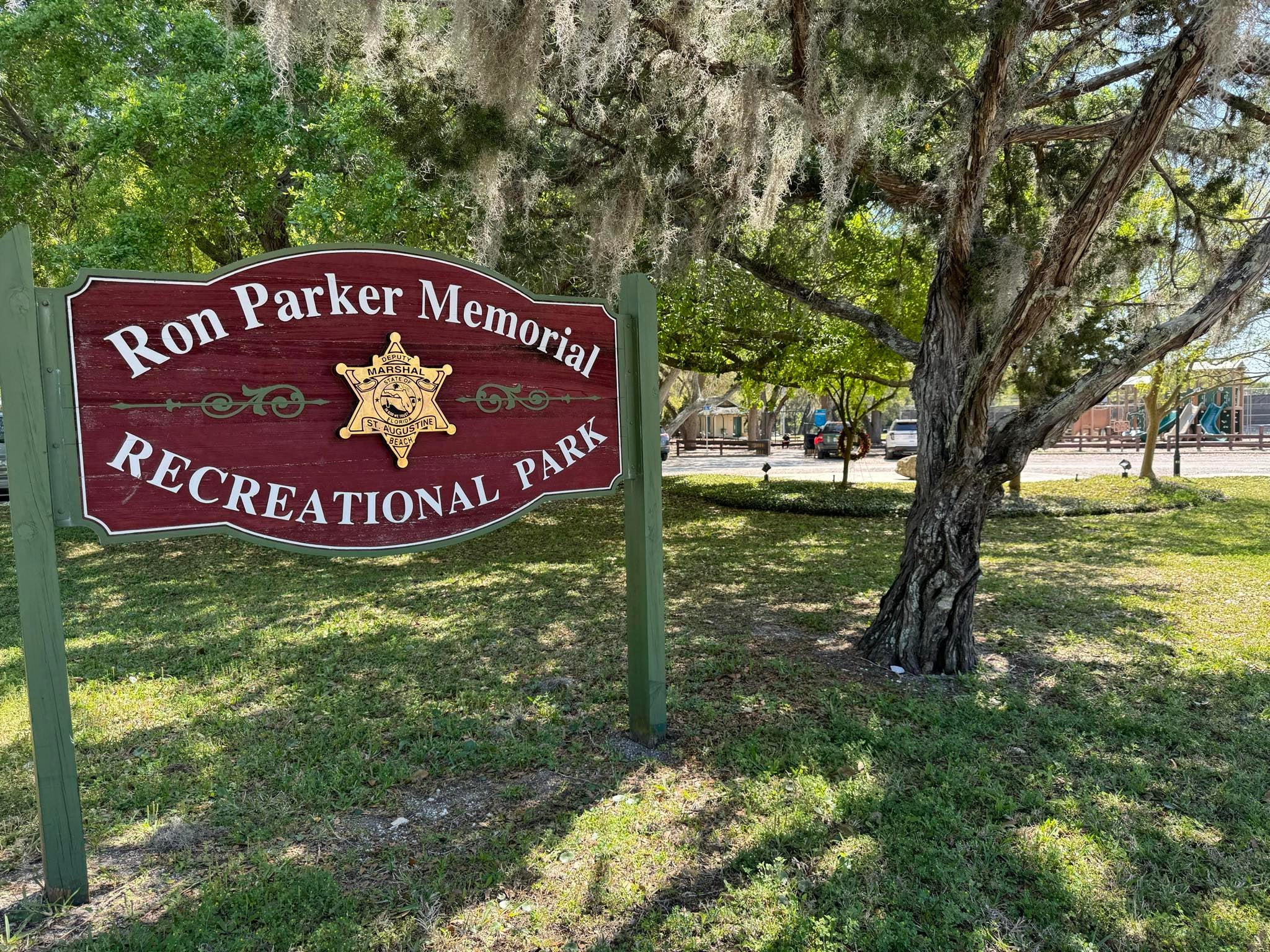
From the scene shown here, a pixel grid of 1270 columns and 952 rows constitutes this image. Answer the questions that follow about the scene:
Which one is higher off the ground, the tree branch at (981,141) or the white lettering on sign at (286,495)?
the tree branch at (981,141)

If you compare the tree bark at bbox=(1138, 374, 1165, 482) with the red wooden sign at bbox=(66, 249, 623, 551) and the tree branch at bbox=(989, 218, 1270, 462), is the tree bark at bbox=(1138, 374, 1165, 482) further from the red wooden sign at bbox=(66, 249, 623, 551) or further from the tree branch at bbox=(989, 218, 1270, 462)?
the red wooden sign at bbox=(66, 249, 623, 551)

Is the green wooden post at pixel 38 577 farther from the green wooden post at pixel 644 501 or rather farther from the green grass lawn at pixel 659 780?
the green wooden post at pixel 644 501

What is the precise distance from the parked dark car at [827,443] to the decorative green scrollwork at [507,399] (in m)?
24.0

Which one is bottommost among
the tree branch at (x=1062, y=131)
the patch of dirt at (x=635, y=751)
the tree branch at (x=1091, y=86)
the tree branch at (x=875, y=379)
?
the patch of dirt at (x=635, y=751)

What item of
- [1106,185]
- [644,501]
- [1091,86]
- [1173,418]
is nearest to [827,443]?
[1173,418]

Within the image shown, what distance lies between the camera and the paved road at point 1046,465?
60.1 feet

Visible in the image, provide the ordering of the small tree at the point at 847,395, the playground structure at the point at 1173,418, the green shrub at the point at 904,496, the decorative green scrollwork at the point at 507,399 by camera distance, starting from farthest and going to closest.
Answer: the playground structure at the point at 1173,418
the small tree at the point at 847,395
the green shrub at the point at 904,496
the decorative green scrollwork at the point at 507,399

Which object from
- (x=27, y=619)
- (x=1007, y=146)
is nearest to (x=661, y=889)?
(x=27, y=619)

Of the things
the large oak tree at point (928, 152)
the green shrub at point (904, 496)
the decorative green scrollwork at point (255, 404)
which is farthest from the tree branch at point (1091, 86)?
the green shrub at point (904, 496)

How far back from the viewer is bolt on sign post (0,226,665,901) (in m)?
2.43

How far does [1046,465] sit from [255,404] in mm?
22856

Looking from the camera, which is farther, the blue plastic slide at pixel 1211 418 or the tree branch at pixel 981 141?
the blue plastic slide at pixel 1211 418

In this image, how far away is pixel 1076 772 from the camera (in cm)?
323

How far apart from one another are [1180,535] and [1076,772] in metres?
7.76
